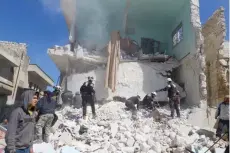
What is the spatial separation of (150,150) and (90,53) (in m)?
7.24

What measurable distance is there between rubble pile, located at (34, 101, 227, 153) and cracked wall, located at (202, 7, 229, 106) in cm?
350

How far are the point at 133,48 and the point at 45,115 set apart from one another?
26.5 ft

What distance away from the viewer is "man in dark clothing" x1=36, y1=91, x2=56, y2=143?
5852 millimetres

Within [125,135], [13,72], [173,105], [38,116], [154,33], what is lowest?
[125,135]

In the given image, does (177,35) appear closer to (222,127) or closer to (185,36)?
(185,36)

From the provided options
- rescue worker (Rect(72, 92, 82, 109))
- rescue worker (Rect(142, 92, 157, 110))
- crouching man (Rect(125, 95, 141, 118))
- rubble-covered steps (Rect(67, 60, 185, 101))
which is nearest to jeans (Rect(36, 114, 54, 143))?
crouching man (Rect(125, 95, 141, 118))

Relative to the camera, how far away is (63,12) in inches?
510

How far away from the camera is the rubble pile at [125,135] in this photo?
6285 millimetres

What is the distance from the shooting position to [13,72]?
16281mm

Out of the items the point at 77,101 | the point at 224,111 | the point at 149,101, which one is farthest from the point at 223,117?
the point at 77,101

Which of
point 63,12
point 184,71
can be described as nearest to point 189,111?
point 184,71

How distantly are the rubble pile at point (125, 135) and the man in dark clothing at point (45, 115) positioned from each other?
0.43 m

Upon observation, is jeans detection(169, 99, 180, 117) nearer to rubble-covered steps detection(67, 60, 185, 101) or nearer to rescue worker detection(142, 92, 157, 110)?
rescue worker detection(142, 92, 157, 110)


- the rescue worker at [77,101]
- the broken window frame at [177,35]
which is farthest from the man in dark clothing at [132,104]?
the broken window frame at [177,35]
